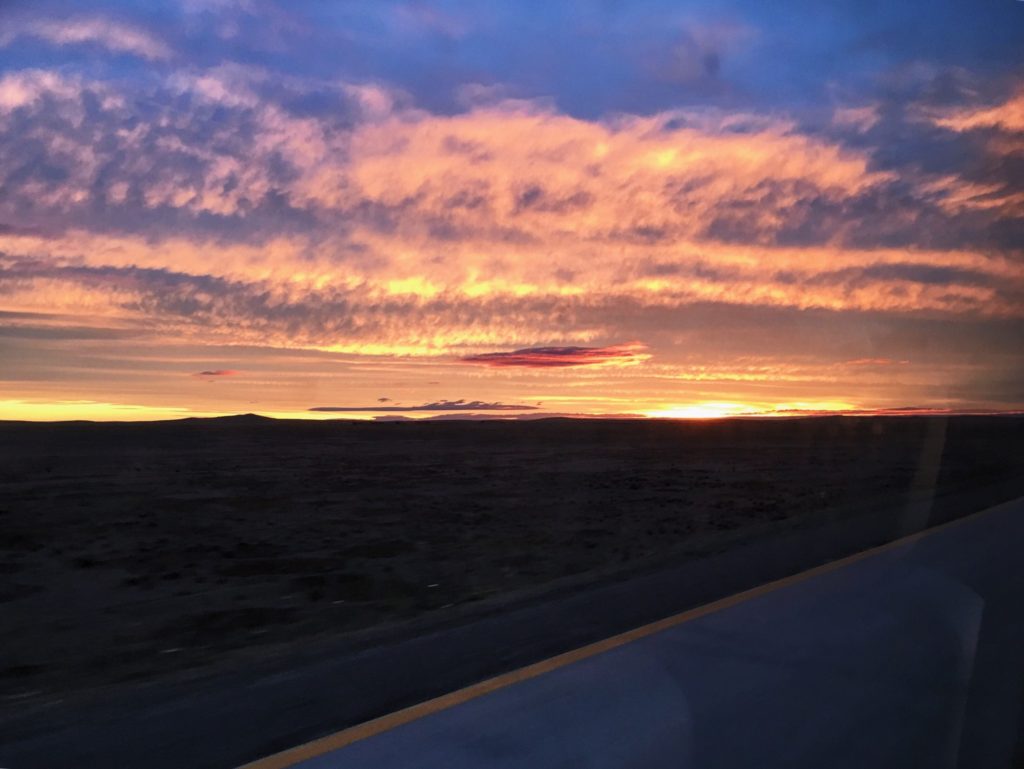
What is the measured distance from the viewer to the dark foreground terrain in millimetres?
10570

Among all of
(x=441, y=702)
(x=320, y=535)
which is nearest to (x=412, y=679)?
(x=441, y=702)

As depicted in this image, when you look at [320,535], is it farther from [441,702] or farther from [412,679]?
[441,702]

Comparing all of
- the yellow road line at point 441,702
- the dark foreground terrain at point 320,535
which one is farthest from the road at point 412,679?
the dark foreground terrain at point 320,535

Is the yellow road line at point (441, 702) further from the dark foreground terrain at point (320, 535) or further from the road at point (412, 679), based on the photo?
the dark foreground terrain at point (320, 535)

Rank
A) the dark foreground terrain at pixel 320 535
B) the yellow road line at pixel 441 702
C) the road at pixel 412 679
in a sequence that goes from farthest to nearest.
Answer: the dark foreground terrain at pixel 320 535
the road at pixel 412 679
the yellow road line at pixel 441 702

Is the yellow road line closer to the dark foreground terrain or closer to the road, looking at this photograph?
the road

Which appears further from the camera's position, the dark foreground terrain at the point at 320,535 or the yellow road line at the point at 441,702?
the dark foreground terrain at the point at 320,535

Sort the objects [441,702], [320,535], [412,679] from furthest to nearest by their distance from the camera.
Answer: [320,535]
[412,679]
[441,702]

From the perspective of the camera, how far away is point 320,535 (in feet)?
61.6

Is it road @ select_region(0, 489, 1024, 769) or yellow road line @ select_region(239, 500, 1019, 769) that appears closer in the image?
yellow road line @ select_region(239, 500, 1019, 769)

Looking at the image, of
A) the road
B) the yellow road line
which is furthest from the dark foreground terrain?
the yellow road line

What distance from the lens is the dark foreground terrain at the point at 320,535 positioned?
1057 cm

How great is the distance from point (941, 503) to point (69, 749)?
19803 millimetres

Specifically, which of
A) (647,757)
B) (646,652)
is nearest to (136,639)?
(646,652)
